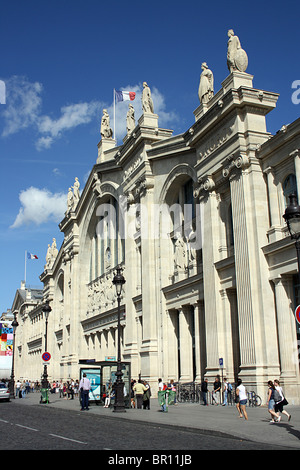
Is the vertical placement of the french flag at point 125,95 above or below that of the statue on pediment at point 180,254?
above

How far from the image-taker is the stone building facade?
77.4 feet

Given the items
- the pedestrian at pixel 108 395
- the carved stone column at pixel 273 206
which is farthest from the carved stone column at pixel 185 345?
the carved stone column at pixel 273 206

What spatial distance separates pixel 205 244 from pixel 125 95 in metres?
19.3

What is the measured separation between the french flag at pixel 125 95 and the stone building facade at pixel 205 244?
4.54 metres

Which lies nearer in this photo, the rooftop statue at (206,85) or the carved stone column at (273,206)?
the carved stone column at (273,206)

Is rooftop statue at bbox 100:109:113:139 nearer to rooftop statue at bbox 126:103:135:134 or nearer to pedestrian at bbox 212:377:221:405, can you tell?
rooftop statue at bbox 126:103:135:134

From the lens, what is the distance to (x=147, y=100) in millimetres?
37375

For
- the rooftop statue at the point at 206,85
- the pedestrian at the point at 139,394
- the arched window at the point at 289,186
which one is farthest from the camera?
the rooftop statue at the point at 206,85

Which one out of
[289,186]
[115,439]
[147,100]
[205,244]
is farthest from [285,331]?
[147,100]

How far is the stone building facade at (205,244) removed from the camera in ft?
77.4

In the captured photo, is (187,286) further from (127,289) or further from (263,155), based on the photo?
(263,155)

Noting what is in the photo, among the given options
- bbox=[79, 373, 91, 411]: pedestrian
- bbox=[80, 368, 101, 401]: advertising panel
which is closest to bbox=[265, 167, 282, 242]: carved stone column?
bbox=[79, 373, 91, 411]: pedestrian

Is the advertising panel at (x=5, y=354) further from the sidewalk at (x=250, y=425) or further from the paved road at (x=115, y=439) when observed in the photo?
the paved road at (x=115, y=439)

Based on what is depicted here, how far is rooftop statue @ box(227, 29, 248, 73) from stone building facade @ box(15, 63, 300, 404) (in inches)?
30.2
